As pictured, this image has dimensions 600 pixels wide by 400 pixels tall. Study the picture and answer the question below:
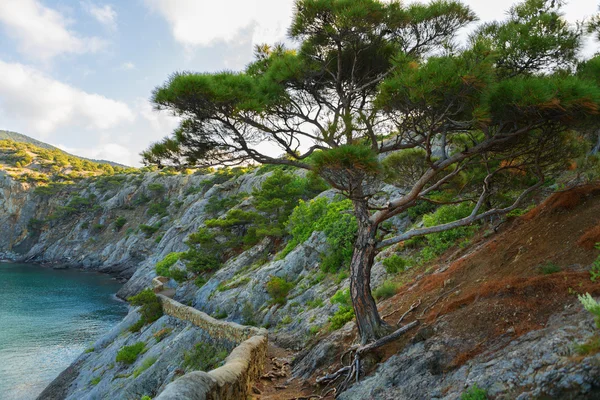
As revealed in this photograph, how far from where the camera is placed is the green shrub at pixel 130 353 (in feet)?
71.5

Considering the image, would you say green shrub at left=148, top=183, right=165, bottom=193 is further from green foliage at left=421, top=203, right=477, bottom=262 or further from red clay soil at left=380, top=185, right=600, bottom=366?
red clay soil at left=380, top=185, right=600, bottom=366

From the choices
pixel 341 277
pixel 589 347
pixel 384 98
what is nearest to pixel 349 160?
pixel 384 98

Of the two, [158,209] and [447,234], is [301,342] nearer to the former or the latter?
[447,234]

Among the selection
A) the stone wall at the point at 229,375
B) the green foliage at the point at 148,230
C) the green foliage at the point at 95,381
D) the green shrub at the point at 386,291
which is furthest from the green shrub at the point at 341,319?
the green foliage at the point at 148,230

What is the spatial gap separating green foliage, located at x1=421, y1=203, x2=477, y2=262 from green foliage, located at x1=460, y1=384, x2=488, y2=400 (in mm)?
10028

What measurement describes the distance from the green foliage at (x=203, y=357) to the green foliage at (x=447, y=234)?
10.4m

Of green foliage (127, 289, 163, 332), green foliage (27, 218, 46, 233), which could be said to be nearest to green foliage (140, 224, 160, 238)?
green foliage (27, 218, 46, 233)

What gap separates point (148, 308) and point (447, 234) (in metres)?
22.2

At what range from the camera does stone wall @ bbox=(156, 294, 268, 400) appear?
6.36 m

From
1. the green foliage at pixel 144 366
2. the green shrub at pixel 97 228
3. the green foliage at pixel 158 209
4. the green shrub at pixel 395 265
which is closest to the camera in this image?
the green shrub at pixel 395 265

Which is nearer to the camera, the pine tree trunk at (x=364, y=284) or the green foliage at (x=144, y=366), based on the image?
the pine tree trunk at (x=364, y=284)

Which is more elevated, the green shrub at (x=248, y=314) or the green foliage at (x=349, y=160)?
the green foliage at (x=349, y=160)

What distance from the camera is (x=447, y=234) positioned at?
15656 mm

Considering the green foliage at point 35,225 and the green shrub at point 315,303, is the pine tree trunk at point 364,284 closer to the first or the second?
the green shrub at point 315,303
